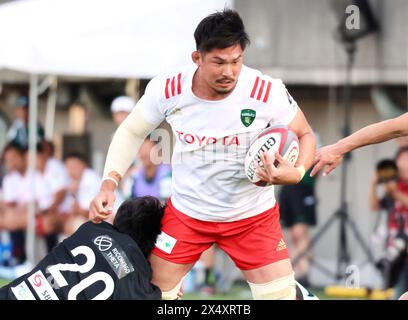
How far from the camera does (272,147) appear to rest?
5918mm

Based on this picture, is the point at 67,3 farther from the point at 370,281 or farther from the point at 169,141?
the point at 370,281

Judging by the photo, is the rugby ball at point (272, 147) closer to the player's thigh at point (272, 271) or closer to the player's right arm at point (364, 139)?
the player's right arm at point (364, 139)

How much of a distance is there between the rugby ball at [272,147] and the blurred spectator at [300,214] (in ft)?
18.0

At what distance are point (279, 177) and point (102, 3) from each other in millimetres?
6157

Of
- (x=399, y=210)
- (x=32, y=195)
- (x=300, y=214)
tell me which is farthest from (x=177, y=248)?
(x=32, y=195)

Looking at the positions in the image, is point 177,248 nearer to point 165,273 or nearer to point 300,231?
point 165,273

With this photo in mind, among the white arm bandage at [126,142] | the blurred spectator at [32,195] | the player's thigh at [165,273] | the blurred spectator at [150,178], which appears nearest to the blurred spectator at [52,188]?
the blurred spectator at [32,195]

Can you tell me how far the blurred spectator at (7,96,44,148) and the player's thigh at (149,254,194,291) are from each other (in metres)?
6.72

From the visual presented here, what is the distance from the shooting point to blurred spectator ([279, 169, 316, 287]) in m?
11.6

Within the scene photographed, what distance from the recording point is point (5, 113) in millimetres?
13852

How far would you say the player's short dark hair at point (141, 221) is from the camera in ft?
21.1

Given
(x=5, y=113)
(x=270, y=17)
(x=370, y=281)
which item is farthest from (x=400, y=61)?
(x=5, y=113)

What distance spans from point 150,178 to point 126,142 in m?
4.76

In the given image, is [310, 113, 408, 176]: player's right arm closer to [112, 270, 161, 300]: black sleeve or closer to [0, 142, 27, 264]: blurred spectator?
[112, 270, 161, 300]: black sleeve
